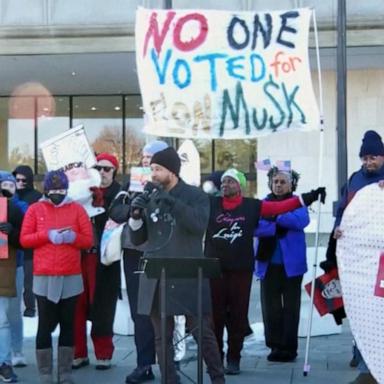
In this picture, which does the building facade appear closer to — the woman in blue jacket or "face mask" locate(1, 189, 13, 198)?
the woman in blue jacket

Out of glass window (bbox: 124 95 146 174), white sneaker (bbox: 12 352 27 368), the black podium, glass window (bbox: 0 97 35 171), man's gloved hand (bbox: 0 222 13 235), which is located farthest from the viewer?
glass window (bbox: 0 97 35 171)

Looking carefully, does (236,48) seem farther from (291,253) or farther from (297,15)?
(291,253)

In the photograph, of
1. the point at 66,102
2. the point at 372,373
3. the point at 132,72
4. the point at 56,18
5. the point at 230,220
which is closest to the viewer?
the point at 372,373

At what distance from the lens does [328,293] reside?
6.70 metres

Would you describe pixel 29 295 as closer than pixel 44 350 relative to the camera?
No

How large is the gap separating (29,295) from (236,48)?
188 inches

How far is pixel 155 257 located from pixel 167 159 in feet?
2.39

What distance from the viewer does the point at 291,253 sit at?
24.0ft

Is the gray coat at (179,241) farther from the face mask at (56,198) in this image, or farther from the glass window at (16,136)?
the glass window at (16,136)

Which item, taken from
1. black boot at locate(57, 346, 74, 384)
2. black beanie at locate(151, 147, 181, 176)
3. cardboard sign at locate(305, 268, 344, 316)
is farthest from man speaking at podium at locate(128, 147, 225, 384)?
cardboard sign at locate(305, 268, 344, 316)

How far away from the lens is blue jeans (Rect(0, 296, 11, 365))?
21.4 ft

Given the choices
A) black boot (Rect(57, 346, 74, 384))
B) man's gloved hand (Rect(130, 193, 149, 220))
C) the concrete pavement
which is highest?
man's gloved hand (Rect(130, 193, 149, 220))

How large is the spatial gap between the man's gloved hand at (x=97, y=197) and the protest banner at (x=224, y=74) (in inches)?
37.9

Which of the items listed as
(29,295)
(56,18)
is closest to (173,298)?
(29,295)
